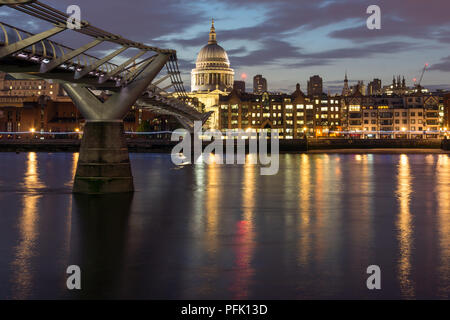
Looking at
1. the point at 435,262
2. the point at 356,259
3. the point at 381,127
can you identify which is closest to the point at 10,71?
the point at 356,259

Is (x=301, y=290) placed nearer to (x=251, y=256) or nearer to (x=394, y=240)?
(x=251, y=256)

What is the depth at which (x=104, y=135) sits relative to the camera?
3859 cm

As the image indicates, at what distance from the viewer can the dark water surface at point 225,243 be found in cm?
1805

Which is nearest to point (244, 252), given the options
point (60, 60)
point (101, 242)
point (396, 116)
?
point (101, 242)

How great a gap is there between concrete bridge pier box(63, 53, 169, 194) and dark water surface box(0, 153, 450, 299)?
1245 mm

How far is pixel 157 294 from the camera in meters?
17.3

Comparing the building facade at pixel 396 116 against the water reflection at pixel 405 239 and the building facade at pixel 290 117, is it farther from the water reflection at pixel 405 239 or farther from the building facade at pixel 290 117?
the water reflection at pixel 405 239

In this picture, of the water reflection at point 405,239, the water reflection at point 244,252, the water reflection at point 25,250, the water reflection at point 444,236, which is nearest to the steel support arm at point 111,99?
the water reflection at point 25,250

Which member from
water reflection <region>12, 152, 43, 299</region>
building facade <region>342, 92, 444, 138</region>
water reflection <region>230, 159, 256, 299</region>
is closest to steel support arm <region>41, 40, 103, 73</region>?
water reflection <region>12, 152, 43, 299</region>

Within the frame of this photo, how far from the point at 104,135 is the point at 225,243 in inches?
631

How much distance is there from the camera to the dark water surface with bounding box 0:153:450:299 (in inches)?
710

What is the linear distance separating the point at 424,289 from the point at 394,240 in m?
8.42

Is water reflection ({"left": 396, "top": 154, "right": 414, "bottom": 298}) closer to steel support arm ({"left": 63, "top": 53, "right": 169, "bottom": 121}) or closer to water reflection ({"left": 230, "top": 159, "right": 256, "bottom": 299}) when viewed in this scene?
water reflection ({"left": 230, "top": 159, "right": 256, "bottom": 299})

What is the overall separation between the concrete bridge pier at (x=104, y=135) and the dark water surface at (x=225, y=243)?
1.24 metres
